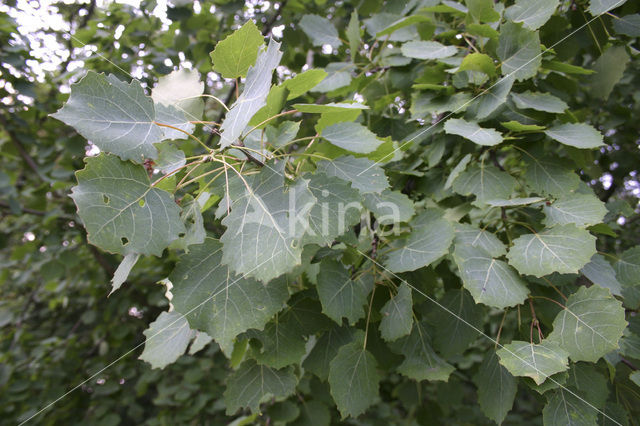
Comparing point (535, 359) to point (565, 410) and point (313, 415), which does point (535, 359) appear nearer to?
point (565, 410)

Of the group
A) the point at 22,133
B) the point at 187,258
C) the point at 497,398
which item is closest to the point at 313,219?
the point at 187,258

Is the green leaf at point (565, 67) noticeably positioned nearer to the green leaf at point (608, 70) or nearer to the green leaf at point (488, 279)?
the green leaf at point (608, 70)

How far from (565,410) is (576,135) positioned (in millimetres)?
717

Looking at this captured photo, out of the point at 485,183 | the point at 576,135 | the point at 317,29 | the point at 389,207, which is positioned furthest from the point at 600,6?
the point at 317,29

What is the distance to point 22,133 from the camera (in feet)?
8.52

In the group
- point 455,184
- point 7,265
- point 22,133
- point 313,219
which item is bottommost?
point 7,265

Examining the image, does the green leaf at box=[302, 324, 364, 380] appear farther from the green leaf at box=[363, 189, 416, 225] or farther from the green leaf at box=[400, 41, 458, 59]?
the green leaf at box=[400, 41, 458, 59]

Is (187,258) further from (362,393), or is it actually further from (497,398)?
(497,398)

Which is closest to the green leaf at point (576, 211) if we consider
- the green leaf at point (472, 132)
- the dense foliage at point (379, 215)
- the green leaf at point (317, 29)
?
the dense foliage at point (379, 215)

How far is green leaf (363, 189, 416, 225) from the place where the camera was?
1121 millimetres

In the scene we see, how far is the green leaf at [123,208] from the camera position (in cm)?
77

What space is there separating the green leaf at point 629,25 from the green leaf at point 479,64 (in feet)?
1.92

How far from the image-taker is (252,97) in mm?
825

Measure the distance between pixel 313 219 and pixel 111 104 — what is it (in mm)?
454
